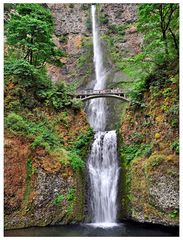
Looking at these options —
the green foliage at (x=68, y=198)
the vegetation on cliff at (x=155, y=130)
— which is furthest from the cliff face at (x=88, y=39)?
the green foliage at (x=68, y=198)

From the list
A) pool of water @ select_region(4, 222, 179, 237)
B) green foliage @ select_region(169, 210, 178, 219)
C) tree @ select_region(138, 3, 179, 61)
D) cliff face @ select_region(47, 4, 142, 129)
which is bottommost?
pool of water @ select_region(4, 222, 179, 237)

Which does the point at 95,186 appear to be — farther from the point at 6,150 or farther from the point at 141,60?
the point at 141,60

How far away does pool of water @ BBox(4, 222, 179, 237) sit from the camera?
38.1 feet

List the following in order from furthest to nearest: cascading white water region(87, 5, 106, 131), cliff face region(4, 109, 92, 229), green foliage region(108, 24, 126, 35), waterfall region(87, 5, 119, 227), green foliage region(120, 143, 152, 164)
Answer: green foliage region(108, 24, 126, 35), cascading white water region(87, 5, 106, 131), waterfall region(87, 5, 119, 227), green foliage region(120, 143, 152, 164), cliff face region(4, 109, 92, 229)

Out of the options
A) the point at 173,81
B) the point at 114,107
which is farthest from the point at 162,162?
the point at 114,107

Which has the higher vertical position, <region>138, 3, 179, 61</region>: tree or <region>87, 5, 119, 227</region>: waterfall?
<region>138, 3, 179, 61</region>: tree

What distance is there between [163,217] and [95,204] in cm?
437

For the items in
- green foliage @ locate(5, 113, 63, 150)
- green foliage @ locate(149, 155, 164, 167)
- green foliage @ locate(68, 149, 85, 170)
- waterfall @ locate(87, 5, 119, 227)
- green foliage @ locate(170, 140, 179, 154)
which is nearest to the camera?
green foliage @ locate(170, 140, 179, 154)

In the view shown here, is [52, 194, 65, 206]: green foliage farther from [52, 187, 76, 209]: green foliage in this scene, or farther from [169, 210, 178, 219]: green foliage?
[169, 210, 178, 219]: green foliage

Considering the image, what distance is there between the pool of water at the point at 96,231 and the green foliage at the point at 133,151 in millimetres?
3580

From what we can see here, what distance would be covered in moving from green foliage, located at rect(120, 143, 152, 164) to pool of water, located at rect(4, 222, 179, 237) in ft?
11.7

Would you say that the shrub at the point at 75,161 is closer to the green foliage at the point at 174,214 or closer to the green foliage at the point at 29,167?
the green foliage at the point at 29,167

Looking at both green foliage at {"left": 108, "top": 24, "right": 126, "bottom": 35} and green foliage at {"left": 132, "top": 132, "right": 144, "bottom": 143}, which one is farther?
green foliage at {"left": 108, "top": 24, "right": 126, "bottom": 35}

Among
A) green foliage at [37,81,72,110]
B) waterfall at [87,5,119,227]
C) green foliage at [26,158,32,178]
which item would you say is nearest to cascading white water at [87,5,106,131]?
waterfall at [87,5,119,227]
